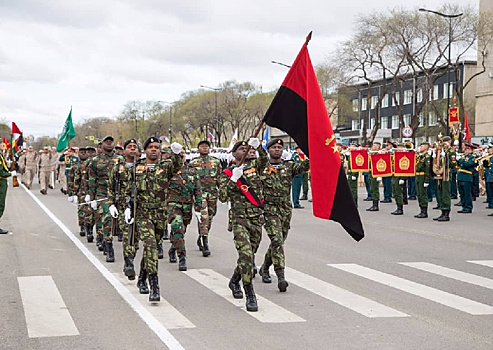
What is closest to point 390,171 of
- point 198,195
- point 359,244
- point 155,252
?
point 359,244

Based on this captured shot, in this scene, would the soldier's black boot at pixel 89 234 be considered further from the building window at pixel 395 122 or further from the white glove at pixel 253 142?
the building window at pixel 395 122

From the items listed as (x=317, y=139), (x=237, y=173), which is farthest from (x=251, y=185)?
(x=317, y=139)

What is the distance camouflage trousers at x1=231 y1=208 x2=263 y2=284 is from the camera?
316 inches

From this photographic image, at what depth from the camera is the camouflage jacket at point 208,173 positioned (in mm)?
12578

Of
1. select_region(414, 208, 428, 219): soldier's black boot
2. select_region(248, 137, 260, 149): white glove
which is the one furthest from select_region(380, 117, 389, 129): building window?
select_region(248, 137, 260, 149): white glove

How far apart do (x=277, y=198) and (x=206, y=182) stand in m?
3.70

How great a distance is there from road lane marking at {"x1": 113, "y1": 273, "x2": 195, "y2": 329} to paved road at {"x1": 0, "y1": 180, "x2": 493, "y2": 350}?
0.02m

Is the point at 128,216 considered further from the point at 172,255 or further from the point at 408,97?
the point at 408,97

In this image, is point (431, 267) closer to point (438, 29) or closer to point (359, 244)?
point (359, 244)

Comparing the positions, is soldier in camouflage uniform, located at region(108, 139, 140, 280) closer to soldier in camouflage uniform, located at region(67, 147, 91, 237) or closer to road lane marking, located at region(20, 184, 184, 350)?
road lane marking, located at region(20, 184, 184, 350)

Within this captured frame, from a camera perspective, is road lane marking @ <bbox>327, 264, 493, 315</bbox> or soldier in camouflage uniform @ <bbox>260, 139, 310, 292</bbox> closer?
road lane marking @ <bbox>327, 264, 493, 315</bbox>

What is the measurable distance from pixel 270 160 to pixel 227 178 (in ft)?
3.20

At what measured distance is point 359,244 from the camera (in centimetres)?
1373

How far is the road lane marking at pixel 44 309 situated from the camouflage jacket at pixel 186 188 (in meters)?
2.46
